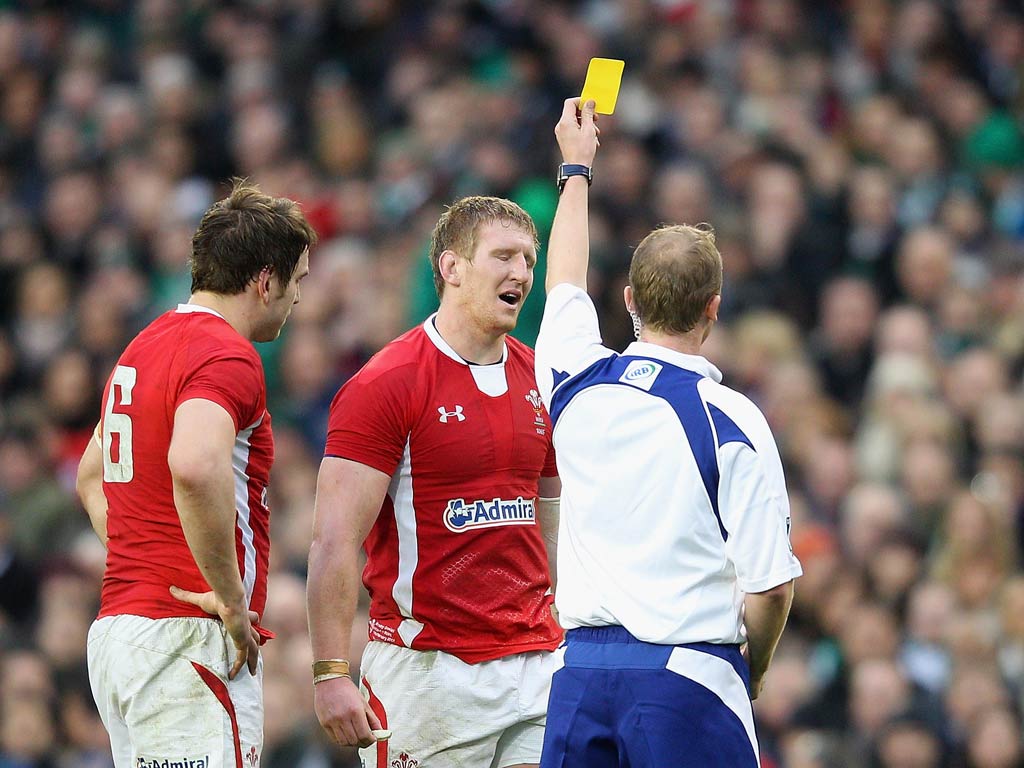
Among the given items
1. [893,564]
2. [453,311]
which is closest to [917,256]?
[893,564]

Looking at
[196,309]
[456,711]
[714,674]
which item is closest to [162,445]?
[196,309]

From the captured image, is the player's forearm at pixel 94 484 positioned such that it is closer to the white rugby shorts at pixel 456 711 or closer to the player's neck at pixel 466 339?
the white rugby shorts at pixel 456 711

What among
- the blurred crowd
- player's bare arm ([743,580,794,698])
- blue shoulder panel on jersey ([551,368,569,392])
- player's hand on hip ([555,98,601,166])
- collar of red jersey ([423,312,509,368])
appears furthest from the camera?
the blurred crowd

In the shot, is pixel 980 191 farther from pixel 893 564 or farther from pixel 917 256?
pixel 893 564

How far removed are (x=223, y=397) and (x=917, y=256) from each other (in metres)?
6.29

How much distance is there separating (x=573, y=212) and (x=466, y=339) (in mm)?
583

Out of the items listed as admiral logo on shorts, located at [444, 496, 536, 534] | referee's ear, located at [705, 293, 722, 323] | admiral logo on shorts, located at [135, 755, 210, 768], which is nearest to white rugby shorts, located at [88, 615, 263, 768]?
admiral logo on shorts, located at [135, 755, 210, 768]

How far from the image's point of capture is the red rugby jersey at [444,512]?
497cm

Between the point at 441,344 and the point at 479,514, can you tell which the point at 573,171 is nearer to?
the point at 441,344

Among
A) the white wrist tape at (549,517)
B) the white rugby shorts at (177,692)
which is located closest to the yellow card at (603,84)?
the white wrist tape at (549,517)

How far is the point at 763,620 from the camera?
4266mm

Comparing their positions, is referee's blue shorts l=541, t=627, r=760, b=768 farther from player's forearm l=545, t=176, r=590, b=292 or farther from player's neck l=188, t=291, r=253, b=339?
player's neck l=188, t=291, r=253, b=339

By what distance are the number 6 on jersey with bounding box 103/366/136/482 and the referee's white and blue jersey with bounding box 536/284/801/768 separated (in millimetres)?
1188

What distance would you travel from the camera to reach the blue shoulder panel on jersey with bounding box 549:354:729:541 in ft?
14.0
